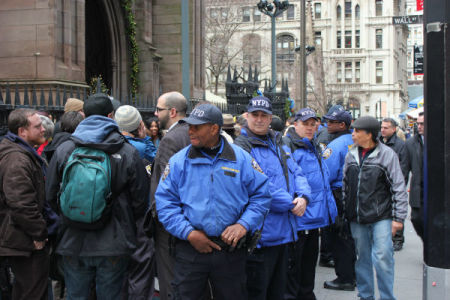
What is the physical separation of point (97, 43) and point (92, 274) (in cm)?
1417

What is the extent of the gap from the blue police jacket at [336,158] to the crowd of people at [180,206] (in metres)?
0.81

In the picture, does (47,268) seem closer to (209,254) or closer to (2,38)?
(209,254)

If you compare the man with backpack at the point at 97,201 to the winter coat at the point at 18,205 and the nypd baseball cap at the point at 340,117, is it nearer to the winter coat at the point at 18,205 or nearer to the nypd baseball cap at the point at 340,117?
the winter coat at the point at 18,205

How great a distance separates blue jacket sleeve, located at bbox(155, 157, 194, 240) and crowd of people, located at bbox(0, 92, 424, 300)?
0.01 meters

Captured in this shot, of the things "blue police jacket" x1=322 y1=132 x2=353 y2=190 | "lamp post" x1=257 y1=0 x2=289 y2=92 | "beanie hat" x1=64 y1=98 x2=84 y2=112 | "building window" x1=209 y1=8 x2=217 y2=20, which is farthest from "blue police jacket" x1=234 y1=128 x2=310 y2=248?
"building window" x1=209 y1=8 x2=217 y2=20

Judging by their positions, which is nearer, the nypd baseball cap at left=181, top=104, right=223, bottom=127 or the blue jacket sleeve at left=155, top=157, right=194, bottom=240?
the blue jacket sleeve at left=155, top=157, right=194, bottom=240

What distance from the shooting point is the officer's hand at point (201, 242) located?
360 centimetres

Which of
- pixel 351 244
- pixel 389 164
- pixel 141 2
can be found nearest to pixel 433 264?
pixel 389 164

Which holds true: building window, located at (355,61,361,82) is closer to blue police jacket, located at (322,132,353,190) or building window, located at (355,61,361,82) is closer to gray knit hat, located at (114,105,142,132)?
blue police jacket, located at (322,132,353,190)

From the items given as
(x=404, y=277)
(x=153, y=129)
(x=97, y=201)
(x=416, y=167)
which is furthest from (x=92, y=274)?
(x=416, y=167)

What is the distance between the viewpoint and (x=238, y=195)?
379 centimetres

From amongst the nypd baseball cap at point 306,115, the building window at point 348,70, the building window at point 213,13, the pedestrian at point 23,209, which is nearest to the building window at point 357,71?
the building window at point 348,70

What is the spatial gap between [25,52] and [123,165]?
8030 millimetres

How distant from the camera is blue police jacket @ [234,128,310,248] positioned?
4.64 meters
